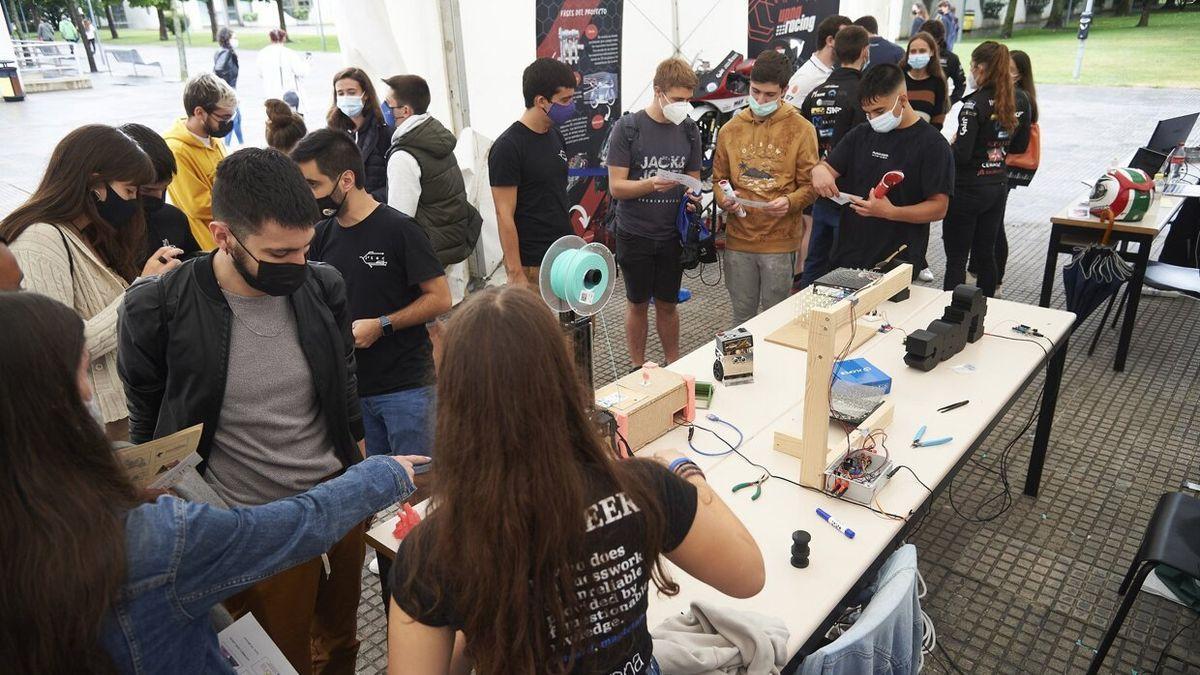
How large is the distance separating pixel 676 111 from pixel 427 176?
1.31 metres

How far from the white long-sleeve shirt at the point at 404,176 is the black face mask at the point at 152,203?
1.22 m

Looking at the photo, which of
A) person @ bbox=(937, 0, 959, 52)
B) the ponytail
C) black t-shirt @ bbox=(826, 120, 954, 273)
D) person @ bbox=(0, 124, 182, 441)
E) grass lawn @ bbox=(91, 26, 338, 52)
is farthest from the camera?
grass lawn @ bbox=(91, 26, 338, 52)

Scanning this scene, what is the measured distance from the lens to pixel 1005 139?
453 centimetres

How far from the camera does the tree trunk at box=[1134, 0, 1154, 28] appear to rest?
22.7 metres

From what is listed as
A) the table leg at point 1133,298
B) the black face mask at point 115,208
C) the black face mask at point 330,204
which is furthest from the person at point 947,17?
the black face mask at point 115,208

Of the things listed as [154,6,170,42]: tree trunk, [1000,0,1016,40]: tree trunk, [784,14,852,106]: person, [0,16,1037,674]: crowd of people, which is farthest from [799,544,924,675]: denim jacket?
[1000,0,1016,40]: tree trunk

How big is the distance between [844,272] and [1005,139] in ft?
7.23

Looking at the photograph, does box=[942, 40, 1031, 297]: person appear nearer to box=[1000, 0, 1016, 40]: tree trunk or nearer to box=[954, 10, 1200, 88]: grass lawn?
box=[954, 10, 1200, 88]: grass lawn

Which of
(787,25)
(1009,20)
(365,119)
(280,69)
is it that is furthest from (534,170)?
(1009,20)

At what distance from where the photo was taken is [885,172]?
3576mm

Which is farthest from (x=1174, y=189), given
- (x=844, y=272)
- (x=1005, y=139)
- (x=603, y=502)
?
(x=603, y=502)

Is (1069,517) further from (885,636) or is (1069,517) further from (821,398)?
(885,636)

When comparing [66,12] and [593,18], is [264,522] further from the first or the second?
[66,12]

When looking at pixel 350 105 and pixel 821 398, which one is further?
pixel 350 105
